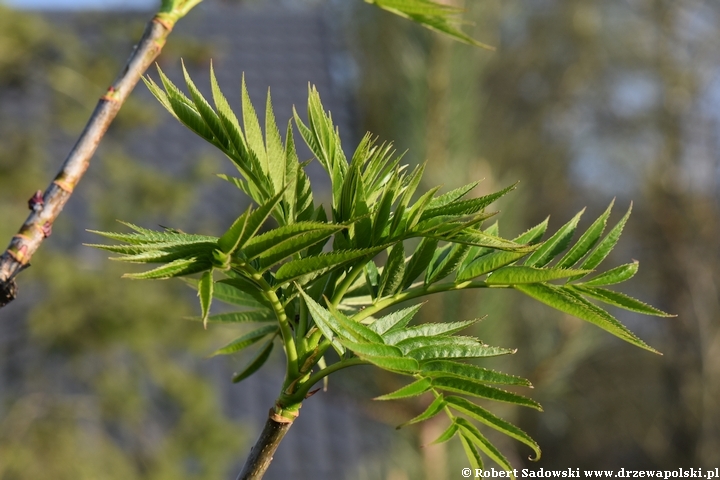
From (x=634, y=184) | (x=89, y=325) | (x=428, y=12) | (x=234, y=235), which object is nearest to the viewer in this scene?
(x=234, y=235)

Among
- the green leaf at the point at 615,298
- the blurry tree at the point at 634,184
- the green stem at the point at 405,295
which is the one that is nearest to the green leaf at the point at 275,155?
the green stem at the point at 405,295

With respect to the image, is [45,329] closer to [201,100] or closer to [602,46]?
[201,100]

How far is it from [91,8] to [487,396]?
368 centimetres

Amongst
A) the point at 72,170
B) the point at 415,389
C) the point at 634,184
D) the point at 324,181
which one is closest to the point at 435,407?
the point at 415,389

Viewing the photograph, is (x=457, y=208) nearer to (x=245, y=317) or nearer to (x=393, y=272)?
(x=393, y=272)

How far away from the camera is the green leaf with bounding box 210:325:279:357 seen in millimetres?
581

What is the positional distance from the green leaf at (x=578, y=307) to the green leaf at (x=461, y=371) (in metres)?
0.08

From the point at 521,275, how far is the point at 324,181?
595cm

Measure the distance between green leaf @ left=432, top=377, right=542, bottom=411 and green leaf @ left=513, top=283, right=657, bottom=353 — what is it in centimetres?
8

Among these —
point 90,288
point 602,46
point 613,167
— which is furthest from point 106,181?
point 602,46

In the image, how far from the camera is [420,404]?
7.61 feet

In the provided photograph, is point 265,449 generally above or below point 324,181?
below

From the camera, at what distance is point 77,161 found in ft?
1.86

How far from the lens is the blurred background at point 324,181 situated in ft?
8.85
